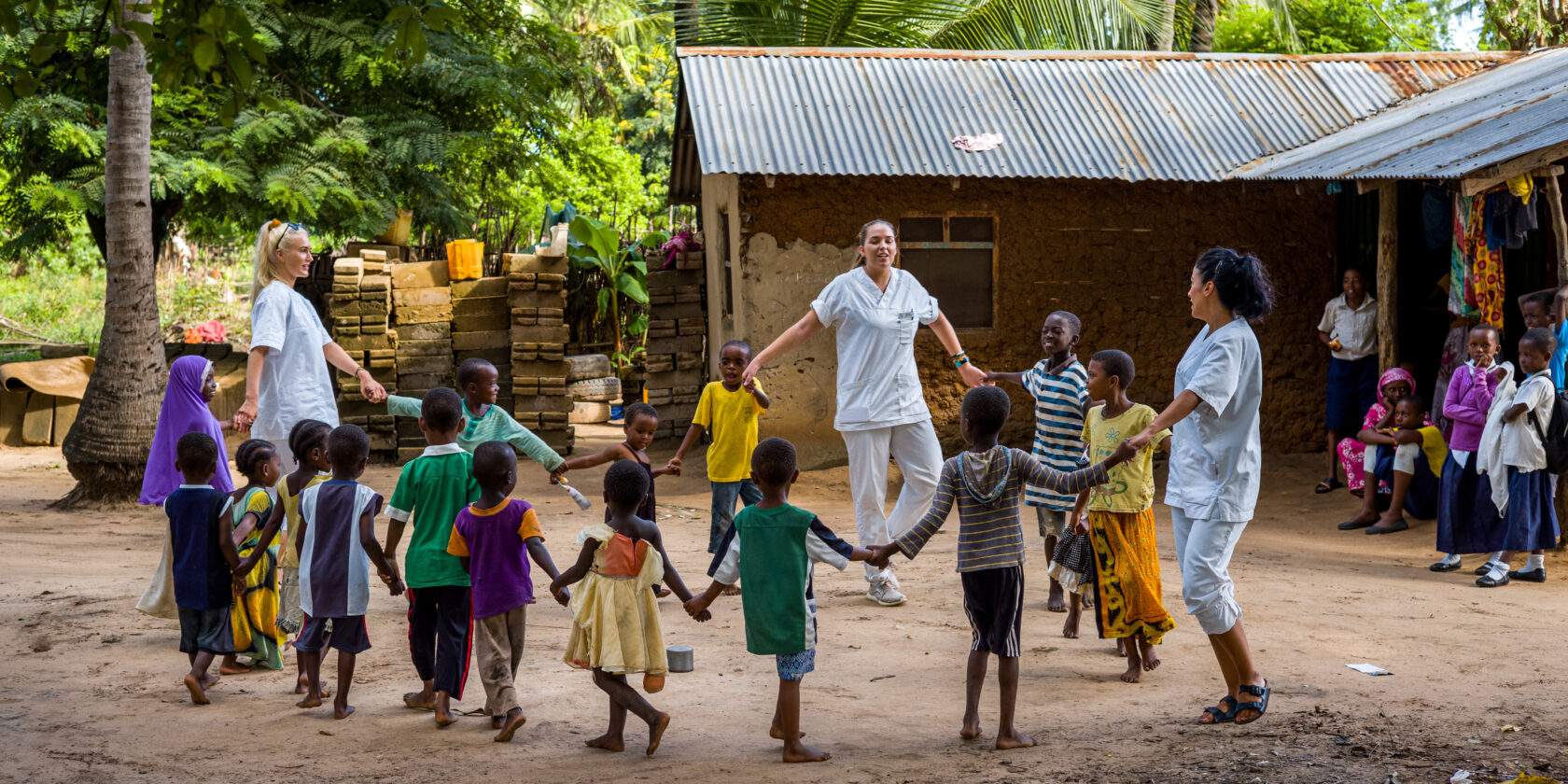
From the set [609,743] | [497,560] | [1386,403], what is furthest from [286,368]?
[1386,403]

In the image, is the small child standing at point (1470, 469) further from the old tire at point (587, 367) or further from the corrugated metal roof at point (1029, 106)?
the old tire at point (587, 367)

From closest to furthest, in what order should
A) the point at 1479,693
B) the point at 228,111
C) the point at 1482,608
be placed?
1. the point at 228,111
2. the point at 1479,693
3. the point at 1482,608

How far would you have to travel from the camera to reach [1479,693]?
4.33 meters

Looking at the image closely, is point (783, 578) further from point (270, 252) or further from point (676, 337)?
point (676, 337)

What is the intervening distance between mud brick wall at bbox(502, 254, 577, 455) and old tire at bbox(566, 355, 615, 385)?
8.83ft

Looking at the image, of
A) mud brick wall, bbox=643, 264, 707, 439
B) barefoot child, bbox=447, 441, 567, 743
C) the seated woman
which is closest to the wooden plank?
the seated woman

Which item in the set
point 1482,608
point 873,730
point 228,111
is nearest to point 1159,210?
point 1482,608

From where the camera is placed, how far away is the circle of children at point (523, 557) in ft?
12.0

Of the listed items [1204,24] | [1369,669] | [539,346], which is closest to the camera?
[1369,669]

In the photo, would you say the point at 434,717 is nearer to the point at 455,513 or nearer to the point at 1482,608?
the point at 455,513

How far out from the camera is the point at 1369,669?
15.3ft

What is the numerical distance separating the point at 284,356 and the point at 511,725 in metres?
2.15

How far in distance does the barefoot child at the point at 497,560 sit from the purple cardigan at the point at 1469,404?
5375mm

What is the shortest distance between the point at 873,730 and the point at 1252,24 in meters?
19.2
